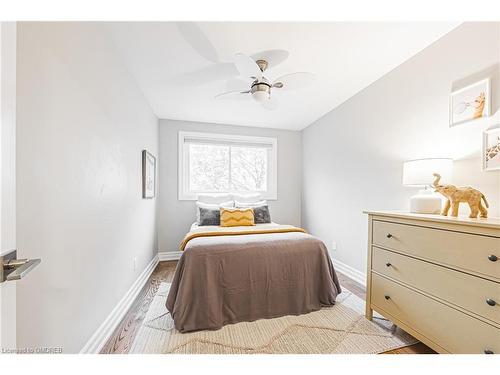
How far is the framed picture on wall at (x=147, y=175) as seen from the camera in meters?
2.58

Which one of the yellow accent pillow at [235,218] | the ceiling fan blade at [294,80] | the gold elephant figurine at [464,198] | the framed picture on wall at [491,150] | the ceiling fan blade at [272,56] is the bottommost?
the yellow accent pillow at [235,218]

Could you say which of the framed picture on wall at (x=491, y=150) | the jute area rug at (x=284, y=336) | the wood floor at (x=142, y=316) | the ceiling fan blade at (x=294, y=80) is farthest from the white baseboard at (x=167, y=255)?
the framed picture on wall at (x=491, y=150)

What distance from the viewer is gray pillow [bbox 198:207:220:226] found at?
9.86 feet

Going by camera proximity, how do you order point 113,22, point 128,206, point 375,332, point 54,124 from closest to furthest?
point 54,124, point 113,22, point 375,332, point 128,206

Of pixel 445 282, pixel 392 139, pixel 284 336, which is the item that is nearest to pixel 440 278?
pixel 445 282

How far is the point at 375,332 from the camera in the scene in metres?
1.67

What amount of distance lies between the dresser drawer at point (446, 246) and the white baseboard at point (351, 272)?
1124 millimetres

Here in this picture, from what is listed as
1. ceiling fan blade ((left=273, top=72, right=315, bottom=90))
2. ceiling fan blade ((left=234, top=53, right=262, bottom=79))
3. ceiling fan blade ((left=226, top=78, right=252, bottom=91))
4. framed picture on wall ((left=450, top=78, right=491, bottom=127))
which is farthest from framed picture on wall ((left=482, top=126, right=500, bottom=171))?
ceiling fan blade ((left=226, top=78, right=252, bottom=91))

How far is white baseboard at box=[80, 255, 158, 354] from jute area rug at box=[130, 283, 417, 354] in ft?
0.68

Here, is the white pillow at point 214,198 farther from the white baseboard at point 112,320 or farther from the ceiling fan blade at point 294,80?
the ceiling fan blade at point 294,80

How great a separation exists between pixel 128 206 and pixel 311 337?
1.99 m

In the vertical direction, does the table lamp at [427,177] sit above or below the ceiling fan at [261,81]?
below
